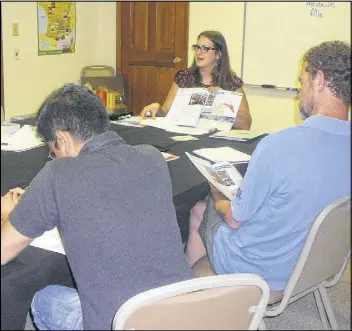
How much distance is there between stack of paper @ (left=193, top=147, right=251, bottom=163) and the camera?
90.1 inches

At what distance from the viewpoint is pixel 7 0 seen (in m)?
4.12

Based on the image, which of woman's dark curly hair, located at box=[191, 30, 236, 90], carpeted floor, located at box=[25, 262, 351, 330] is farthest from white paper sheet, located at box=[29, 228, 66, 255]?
woman's dark curly hair, located at box=[191, 30, 236, 90]

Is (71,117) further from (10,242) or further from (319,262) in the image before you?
(319,262)

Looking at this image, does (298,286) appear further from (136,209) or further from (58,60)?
(58,60)

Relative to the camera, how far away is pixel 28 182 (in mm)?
1852

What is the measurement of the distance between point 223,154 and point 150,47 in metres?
2.81

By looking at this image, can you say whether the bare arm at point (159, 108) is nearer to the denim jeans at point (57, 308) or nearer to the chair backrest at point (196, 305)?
the denim jeans at point (57, 308)

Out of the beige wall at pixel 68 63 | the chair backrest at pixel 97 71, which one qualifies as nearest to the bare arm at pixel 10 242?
the beige wall at pixel 68 63

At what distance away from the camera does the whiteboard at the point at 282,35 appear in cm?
379

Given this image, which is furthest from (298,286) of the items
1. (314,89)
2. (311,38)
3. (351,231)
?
(311,38)

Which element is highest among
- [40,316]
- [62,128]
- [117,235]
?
[62,128]

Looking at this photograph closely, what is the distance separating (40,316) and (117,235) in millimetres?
436

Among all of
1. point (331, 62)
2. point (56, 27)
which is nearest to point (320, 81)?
point (331, 62)

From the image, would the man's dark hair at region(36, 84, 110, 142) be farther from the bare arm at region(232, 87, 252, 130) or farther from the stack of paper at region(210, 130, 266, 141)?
the bare arm at region(232, 87, 252, 130)
